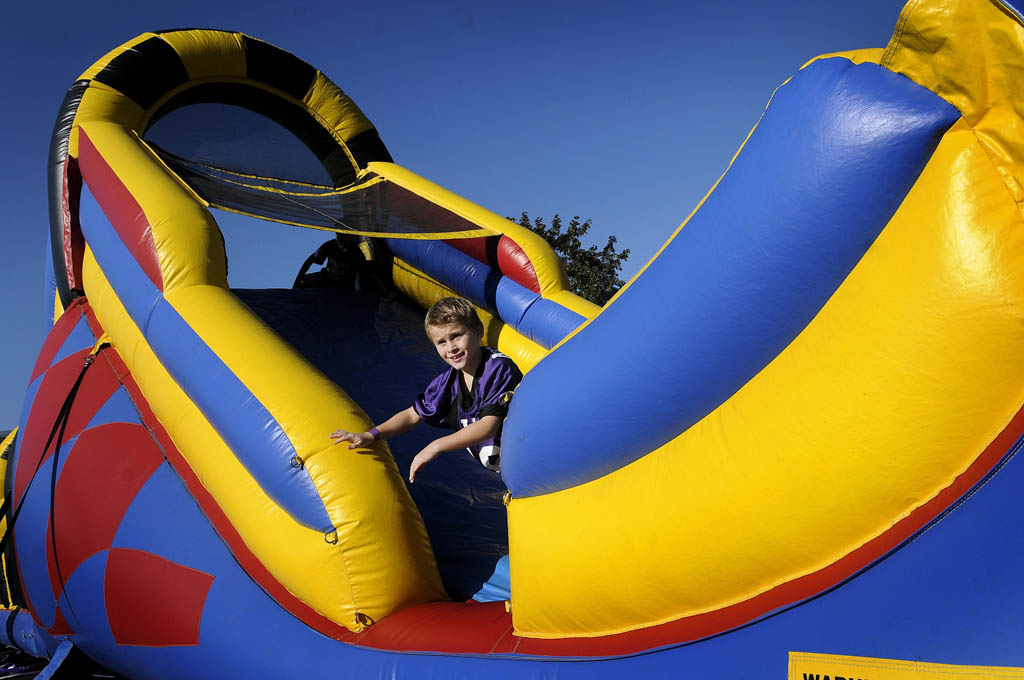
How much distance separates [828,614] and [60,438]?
2.85 metres

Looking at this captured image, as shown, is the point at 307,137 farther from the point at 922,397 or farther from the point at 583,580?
the point at 922,397

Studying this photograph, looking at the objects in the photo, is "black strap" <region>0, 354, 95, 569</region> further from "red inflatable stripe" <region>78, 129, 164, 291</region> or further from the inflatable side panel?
the inflatable side panel

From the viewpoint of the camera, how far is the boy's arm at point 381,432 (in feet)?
6.30

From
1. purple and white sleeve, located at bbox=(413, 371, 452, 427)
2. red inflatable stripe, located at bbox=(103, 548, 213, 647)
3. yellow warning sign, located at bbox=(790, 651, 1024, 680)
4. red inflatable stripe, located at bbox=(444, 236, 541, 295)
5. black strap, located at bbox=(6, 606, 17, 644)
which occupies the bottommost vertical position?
black strap, located at bbox=(6, 606, 17, 644)

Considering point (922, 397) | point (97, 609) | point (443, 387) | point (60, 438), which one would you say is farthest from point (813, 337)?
point (60, 438)

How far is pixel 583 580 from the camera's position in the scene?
1374 mm

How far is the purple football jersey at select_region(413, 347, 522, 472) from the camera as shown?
213 centimetres

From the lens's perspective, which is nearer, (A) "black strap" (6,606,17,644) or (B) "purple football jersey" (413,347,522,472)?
(B) "purple football jersey" (413,347,522,472)

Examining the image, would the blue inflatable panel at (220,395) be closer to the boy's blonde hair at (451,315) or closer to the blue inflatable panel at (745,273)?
the boy's blonde hair at (451,315)

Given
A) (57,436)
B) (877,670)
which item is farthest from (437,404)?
(57,436)

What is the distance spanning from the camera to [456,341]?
2.06 meters

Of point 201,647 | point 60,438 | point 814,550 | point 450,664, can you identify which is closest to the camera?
point 814,550

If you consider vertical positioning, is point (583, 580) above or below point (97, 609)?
above

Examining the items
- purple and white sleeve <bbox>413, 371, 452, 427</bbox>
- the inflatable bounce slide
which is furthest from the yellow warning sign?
purple and white sleeve <bbox>413, 371, 452, 427</bbox>
